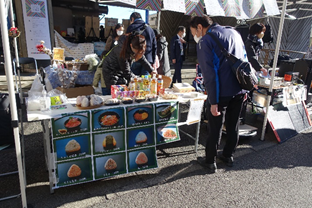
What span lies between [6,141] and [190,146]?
253 centimetres

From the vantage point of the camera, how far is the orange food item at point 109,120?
2.47 m

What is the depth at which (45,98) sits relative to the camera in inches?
91.9

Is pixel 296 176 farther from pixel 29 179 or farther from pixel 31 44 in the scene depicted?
pixel 31 44

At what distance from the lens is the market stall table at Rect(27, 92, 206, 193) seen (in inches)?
91.5

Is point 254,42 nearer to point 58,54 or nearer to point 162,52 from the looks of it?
point 162,52

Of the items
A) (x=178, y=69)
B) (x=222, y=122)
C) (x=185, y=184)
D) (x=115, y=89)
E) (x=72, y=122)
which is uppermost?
(x=178, y=69)

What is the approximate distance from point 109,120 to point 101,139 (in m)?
0.23

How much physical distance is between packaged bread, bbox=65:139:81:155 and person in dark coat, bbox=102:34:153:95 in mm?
1065

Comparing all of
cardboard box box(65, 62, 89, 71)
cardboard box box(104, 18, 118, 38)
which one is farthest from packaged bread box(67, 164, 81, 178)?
cardboard box box(104, 18, 118, 38)

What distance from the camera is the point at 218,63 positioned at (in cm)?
251

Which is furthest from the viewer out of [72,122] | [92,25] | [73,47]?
[92,25]

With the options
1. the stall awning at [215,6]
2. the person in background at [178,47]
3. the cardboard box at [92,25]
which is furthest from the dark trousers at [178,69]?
the cardboard box at [92,25]

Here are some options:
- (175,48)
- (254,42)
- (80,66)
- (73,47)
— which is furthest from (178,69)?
(73,47)

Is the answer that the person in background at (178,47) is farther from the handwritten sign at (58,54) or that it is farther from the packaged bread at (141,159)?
the packaged bread at (141,159)
